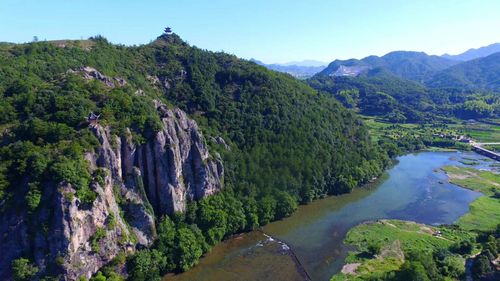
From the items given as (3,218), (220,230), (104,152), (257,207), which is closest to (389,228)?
(257,207)

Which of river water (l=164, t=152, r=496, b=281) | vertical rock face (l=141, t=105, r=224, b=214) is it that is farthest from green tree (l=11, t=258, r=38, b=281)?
vertical rock face (l=141, t=105, r=224, b=214)

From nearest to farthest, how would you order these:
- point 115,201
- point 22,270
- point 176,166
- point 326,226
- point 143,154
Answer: point 22,270
point 115,201
point 143,154
point 176,166
point 326,226

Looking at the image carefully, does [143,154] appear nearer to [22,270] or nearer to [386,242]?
[22,270]

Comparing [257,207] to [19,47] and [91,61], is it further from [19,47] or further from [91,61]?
[19,47]

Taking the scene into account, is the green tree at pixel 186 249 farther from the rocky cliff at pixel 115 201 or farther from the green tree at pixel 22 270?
the green tree at pixel 22 270

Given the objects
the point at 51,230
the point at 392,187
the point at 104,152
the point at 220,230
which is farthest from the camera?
the point at 392,187

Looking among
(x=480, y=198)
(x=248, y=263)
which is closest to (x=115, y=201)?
(x=248, y=263)
